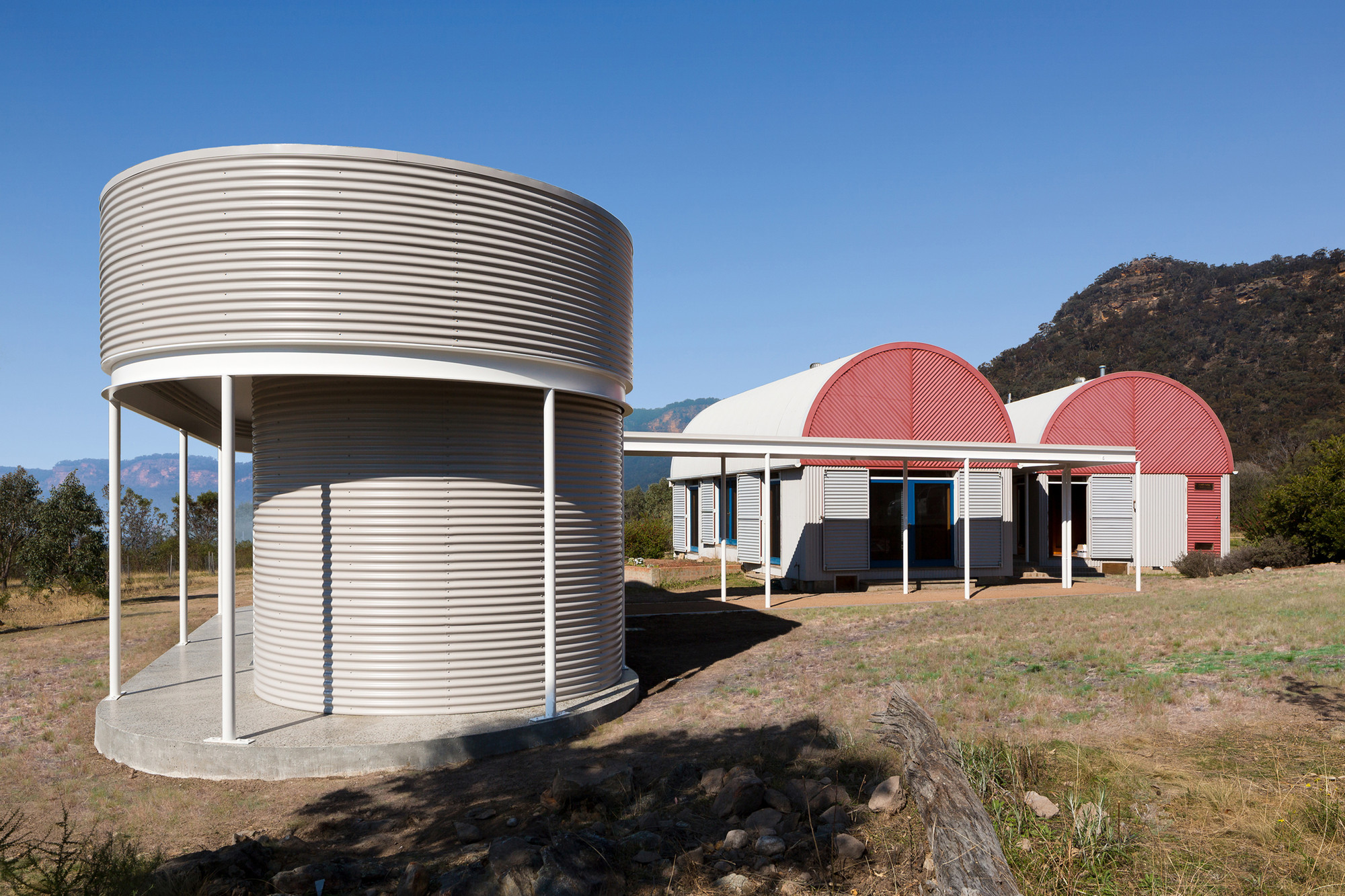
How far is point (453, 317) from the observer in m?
7.34

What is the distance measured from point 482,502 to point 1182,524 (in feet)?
77.0

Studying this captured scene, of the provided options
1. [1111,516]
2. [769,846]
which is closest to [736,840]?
[769,846]

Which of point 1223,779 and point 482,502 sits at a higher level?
point 482,502

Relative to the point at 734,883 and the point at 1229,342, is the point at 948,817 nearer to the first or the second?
the point at 734,883

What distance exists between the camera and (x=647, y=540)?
30.8 m

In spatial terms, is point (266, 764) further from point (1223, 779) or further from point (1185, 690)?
point (1185, 690)

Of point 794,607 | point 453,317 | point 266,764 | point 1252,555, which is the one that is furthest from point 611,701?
point 1252,555

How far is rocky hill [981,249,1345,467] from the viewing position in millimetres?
50031

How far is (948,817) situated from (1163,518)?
2377 centimetres

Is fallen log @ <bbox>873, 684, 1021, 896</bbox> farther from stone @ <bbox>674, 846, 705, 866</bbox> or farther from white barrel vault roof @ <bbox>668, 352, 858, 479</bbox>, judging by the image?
white barrel vault roof @ <bbox>668, 352, 858, 479</bbox>

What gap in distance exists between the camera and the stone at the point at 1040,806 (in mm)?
4926

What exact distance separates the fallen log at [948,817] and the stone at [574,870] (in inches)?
67.0

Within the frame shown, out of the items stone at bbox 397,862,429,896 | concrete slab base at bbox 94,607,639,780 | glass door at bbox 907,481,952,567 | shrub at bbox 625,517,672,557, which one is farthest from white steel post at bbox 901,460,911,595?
stone at bbox 397,862,429,896

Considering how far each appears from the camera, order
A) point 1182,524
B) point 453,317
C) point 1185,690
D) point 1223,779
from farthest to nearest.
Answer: point 1182,524 < point 1185,690 < point 453,317 < point 1223,779
